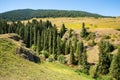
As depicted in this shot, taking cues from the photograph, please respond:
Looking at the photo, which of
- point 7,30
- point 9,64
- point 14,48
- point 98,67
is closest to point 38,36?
point 7,30

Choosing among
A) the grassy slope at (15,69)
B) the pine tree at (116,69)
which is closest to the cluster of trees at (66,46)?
the pine tree at (116,69)

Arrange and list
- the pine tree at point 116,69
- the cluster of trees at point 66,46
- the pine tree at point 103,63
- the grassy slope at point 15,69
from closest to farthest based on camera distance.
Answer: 1. the grassy slope at point 15,69
2. the pine tree at point 116,69
3. the cluster of trees at point 66,46
4. the pine tree at point 103,63

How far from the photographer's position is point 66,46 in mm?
110188

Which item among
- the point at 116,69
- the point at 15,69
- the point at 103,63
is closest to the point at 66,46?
the point at 103,63

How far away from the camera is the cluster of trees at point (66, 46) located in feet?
257

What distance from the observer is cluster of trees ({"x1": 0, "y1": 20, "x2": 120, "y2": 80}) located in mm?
78312

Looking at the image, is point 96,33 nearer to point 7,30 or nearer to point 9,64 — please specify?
point 7,30

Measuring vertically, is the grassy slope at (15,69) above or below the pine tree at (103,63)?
above

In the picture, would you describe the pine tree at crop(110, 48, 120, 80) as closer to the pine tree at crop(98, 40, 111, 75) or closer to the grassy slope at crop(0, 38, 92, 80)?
the pine tree at crop(98, 40, 111, 75)

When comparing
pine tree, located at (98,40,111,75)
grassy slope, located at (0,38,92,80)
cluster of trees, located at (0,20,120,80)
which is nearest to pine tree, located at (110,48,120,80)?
cluster of trees, located at (0,20,120,80)

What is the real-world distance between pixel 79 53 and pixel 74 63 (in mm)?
5843

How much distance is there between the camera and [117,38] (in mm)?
118500

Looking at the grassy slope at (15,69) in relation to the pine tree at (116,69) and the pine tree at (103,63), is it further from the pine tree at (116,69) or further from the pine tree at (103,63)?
the pine tree at (103,63)

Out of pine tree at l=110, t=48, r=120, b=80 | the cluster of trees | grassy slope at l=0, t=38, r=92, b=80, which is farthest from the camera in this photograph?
the cluster of trees
